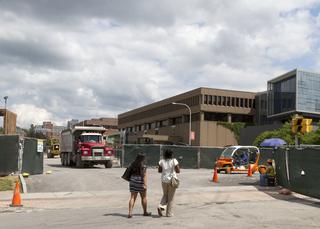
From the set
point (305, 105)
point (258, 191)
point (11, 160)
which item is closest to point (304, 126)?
point (258, 191)

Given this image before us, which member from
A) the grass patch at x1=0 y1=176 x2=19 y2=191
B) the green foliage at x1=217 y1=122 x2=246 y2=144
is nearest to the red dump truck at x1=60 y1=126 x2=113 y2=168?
the grass patch at x1=0 y1=176 x2=19 y2=191

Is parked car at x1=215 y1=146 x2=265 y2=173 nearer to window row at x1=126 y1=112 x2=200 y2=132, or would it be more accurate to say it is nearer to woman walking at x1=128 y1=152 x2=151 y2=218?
woman walking at x1=128 y1=152 x2=151 y2=218

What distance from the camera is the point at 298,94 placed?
5847 cm

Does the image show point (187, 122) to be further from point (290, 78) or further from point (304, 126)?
point (304, 126)

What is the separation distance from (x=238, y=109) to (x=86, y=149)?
51026 mm

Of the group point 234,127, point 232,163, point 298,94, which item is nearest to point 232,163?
point 232,163

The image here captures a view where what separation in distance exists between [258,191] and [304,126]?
3.53m

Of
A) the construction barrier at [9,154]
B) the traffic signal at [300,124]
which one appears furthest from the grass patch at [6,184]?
the traffic signal at [300,124]

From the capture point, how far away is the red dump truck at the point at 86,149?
2541 centimetres

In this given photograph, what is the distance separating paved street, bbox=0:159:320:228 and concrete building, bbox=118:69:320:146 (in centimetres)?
4454

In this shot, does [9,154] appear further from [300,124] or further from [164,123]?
[164,123]

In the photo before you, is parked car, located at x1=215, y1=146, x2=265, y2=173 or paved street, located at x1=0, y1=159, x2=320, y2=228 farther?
parked car, located at x1=215, y1=146, x2=265, y2=173

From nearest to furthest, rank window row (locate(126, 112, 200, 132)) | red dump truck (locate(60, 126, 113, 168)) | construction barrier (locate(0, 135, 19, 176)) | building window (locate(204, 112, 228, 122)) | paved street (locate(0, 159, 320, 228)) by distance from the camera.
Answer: paved street (locate(0, 159, 320, 228))
construction barrier (locate(0, 135, 19, 176))
red dump truck (locate(60, 126, 113, 168))
building window (locate(204, 112, 228, 122))
window row (locate(126, 112, 200, 132))

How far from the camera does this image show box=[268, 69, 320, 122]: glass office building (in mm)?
58559
